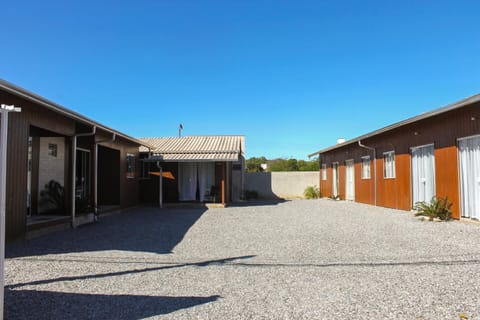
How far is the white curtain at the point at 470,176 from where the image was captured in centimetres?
846

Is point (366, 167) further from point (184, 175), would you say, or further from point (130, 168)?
point (130, 168)

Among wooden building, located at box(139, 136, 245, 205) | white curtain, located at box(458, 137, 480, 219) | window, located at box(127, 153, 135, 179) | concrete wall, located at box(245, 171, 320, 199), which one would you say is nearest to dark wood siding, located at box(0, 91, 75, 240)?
window, located at box(127, 153, 135, 179)

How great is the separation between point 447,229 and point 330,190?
476 inches

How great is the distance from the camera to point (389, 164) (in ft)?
44.1

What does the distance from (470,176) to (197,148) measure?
1152 centimetres

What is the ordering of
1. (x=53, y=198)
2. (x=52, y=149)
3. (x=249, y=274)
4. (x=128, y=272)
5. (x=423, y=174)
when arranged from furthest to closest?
(x=423, y=174) → (x=52, y=149) → (x=53, y=198) → (x=128, y=272) → (x=249, y=274)

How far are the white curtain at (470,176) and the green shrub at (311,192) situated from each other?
41.3ft

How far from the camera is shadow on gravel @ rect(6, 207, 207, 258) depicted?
20.2 feet

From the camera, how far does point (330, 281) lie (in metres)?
4.13

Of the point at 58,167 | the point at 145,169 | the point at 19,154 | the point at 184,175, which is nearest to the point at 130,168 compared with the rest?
the point at 145,169

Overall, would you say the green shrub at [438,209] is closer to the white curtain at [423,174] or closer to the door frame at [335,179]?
the white curtain at [423,174]

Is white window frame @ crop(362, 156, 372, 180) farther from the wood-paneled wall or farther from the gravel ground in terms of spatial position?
the gravel ground

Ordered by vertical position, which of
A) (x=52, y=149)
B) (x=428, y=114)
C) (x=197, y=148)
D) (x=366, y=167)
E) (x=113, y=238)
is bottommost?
(x=113, y=238)

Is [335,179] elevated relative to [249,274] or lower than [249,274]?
elevated
